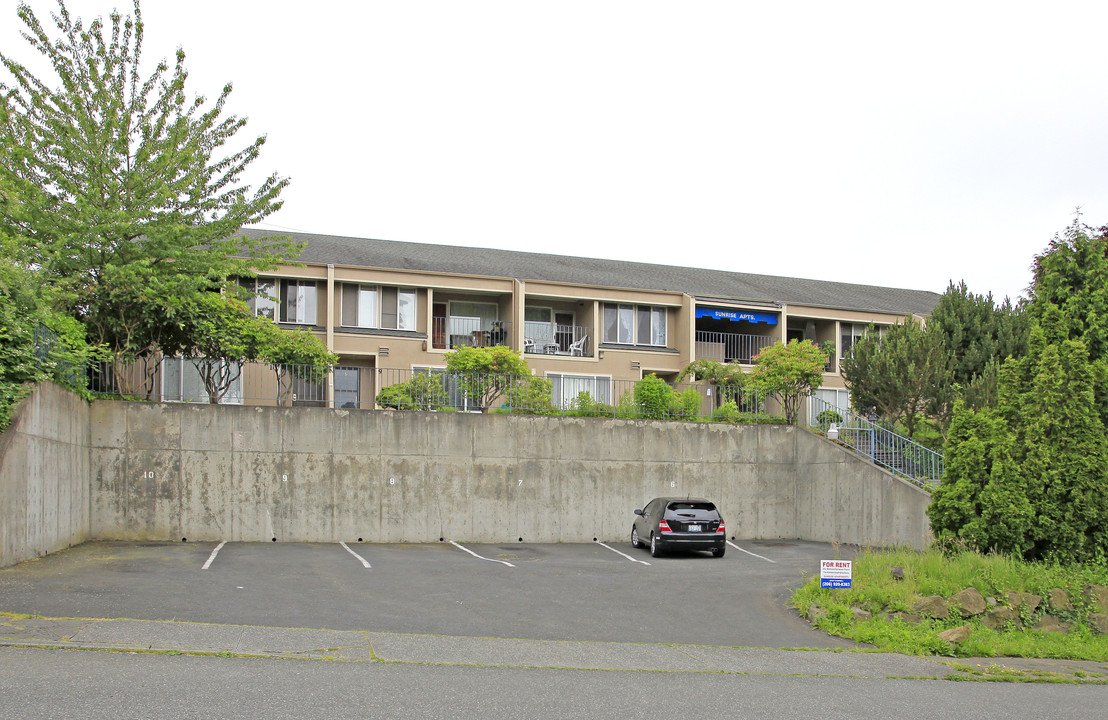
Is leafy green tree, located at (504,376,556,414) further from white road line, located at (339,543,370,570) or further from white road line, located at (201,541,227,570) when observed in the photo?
white road line, located at (201,541,227,570)

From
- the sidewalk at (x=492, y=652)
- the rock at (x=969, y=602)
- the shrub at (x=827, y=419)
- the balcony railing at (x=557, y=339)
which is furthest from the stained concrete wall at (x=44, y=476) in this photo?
the shrub at (x=827, y=419)

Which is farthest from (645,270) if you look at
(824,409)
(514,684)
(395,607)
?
(514,684)

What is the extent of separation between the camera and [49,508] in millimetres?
17812

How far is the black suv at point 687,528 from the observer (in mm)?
21672

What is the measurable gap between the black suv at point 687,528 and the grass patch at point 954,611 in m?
6.34

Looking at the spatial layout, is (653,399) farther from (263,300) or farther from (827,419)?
(263,300)

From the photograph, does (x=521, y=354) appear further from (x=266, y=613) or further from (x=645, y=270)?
(x=266, y=613)

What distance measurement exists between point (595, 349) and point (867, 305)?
13.4 metres

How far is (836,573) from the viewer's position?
A: 1419cm

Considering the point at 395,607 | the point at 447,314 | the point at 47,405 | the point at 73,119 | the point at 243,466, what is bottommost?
the point at 395,607

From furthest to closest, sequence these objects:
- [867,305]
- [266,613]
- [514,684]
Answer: [867,305], [266,613], [514,684]

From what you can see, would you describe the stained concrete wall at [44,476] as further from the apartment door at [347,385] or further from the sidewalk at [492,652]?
the apartment door at [347,385]

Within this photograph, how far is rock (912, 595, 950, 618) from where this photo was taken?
43.7ft

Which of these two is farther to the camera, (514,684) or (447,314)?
(447,314)
